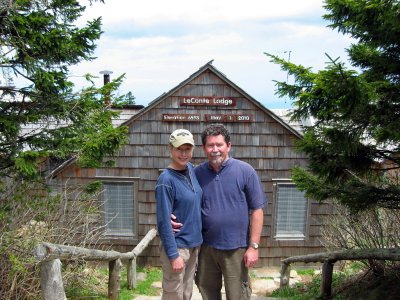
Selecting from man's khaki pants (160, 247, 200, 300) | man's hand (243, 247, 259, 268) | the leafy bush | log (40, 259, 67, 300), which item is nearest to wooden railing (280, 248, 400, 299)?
man's hand (243, 247, 259, 268)

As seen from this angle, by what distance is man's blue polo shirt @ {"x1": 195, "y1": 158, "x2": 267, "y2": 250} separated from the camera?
10.1ft

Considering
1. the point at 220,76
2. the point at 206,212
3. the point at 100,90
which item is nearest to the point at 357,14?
the point at 206,212

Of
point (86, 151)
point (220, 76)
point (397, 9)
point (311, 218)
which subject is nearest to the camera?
point (397, 9)

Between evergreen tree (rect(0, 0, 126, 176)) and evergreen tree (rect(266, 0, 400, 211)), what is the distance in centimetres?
226

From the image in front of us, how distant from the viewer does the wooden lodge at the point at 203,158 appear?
29.1 ft

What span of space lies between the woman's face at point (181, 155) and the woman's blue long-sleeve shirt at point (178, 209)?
0.19 feet

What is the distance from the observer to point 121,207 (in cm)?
930

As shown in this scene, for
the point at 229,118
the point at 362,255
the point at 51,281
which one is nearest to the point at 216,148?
the point at 51,281

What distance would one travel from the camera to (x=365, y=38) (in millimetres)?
4324

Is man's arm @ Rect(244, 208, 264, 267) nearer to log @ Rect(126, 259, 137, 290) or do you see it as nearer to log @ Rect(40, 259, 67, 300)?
log @ Rect(40, 259, 67, 300)

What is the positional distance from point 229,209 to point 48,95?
2.77 metres

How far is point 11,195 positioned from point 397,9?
4434 millimetres

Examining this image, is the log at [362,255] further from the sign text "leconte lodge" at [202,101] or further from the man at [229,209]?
the sign text "leconte lodge" at [202,101]

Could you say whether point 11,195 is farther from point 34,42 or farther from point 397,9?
point 397,9
